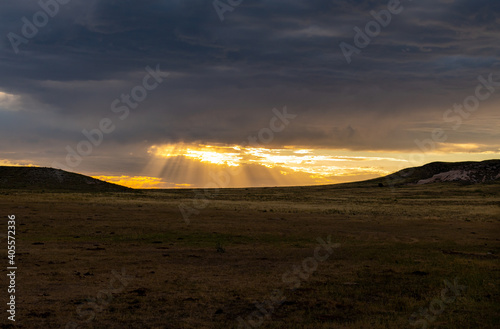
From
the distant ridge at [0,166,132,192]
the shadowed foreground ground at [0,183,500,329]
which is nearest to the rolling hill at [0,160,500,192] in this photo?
the distant ridge at [0,166,132,192]

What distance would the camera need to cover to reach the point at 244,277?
698 inches

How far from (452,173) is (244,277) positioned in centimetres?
14606

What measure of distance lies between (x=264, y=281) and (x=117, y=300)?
5.59 m

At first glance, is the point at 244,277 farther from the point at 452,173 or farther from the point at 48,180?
the point at 452,173

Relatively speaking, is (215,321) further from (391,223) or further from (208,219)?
(391,223)

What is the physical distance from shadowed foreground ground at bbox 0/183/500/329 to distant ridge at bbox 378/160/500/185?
4625 inches

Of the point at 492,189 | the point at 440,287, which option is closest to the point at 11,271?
the point at 440,287

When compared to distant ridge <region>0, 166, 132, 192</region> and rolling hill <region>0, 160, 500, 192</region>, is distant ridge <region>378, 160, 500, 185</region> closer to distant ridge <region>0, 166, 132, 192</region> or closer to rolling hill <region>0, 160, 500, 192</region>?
rolling hill <region>0, 160, 500, 192</region>

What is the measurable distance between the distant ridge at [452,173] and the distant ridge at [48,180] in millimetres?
95342

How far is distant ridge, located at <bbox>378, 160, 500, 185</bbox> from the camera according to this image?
139050mm

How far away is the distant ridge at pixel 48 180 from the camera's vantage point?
96.8 metres

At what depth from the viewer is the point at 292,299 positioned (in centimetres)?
1449

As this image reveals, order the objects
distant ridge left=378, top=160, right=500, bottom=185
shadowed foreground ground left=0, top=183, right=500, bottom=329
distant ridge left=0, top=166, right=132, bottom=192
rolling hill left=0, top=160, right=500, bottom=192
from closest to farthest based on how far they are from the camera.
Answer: shadowed foreground ground left=0, top=183, right=500, bottom=329 → distant ridge left=0, top=166, right=132, bottom=192 → rolling hill left=0, top=160, right=500, bottom=192 → distant ridge left=378, top=160, right=500, bottom=185

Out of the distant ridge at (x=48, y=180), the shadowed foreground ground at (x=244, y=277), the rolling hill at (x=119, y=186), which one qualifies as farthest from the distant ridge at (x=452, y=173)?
the shadowed foreground ground at (x=244, y=277)
